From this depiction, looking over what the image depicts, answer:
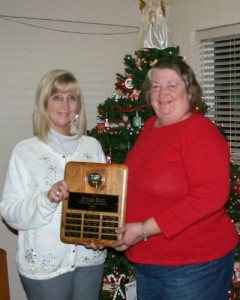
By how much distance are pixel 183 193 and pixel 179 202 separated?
2.1 inches

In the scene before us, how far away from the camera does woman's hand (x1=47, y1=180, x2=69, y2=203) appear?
1.84m

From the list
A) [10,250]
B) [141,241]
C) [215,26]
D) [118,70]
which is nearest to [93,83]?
[118,70]

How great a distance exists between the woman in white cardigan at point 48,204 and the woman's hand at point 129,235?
14 cm

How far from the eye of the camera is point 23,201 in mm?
1903

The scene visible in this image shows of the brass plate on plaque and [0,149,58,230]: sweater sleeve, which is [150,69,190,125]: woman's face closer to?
the brass plate on plaque

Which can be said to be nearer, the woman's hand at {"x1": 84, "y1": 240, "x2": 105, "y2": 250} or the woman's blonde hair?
the woman's hand at {"x1": 84, "y1": 240, "x2": 105, "y2": 250}

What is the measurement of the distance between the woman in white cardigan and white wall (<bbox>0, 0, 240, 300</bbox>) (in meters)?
1.29

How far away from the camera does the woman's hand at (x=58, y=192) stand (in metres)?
1.84

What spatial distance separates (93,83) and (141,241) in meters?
1.97

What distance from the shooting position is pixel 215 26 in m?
3.25

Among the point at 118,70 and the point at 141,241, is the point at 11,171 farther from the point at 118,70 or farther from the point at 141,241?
the point at 118,70

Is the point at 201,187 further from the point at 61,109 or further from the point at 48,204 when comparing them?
the point at 61,109

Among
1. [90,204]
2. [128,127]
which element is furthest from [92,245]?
[128,127]

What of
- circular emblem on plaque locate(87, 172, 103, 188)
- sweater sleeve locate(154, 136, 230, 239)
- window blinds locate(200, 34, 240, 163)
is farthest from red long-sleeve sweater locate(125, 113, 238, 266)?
window blinds locate(200, 34, 240, 163)
